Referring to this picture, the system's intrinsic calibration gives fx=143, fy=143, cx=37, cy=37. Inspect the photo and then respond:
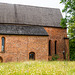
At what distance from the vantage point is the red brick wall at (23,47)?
20.5 metres

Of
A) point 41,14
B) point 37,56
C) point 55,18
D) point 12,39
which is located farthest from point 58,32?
point 12,39

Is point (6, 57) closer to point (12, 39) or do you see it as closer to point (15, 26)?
point (12, 39)

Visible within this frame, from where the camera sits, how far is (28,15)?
2559cm

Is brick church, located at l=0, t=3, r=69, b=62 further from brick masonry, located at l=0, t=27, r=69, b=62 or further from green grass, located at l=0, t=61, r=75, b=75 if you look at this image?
green grass, located at l=0, t=61, r=75, b=75

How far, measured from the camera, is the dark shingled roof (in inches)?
822

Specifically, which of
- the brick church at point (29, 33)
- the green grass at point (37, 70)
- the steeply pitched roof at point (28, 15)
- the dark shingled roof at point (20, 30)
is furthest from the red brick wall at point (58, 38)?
the green grass at point (37, 70)

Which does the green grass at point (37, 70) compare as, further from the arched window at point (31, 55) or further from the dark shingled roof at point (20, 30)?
the arched window at point (31, 55)

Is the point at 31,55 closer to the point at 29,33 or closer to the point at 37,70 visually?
the point at 29,33

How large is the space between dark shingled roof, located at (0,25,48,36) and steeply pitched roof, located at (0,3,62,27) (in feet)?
4.73

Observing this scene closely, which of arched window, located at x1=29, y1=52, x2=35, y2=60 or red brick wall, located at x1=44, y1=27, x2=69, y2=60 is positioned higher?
red brick wall, located at x1=44, y1=27, x2=69, y2=60

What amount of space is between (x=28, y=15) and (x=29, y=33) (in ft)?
16.9

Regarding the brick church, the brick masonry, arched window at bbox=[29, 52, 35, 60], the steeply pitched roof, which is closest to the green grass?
the brick masonry

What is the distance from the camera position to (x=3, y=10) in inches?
971

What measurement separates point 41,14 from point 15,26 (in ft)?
21.8
